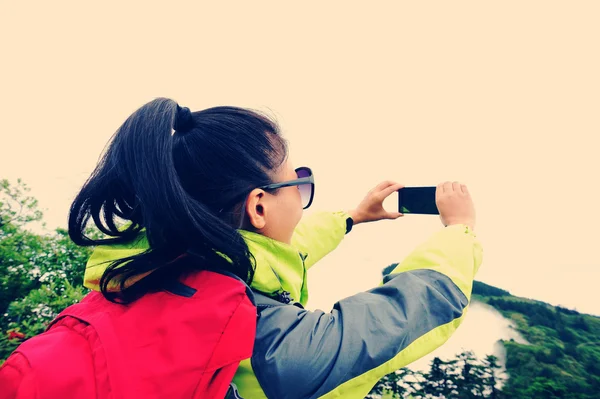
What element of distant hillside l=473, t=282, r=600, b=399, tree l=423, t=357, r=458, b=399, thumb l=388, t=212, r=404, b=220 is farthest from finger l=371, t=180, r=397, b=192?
tree l=423, t=357, r=458, b=399

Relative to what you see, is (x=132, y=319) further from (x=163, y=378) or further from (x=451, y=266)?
(x=451, y=266)

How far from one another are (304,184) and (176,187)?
1.88 feet

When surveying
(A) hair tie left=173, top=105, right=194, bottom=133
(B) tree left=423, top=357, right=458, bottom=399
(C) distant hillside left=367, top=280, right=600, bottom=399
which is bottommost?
(B) tree left=423, top=357, right=458, bottom=399

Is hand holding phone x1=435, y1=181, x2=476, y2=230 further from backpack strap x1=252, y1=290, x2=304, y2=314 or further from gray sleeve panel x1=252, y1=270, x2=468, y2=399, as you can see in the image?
backpack strap x1=252, y1=290, x2=304, y2=314

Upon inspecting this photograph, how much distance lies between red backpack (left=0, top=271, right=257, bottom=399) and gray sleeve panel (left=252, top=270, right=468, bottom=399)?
10cm

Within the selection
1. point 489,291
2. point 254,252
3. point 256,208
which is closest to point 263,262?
point 254,252

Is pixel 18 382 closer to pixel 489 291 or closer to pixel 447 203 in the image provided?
pixel 447 203

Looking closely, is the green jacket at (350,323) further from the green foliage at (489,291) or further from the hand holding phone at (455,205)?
the green foliage at (489,291)

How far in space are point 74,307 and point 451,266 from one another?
1245 mm

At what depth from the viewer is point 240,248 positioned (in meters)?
1.07

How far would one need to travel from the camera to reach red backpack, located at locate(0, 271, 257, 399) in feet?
2.63

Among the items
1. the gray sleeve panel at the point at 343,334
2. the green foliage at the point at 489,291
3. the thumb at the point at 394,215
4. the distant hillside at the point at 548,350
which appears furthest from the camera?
the green foliage at the point at 489,291

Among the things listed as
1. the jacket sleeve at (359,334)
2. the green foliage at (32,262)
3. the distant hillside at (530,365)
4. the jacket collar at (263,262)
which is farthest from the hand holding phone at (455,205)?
the green foliage at (32,262)

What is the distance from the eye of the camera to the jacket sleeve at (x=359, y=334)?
933 millimetres
